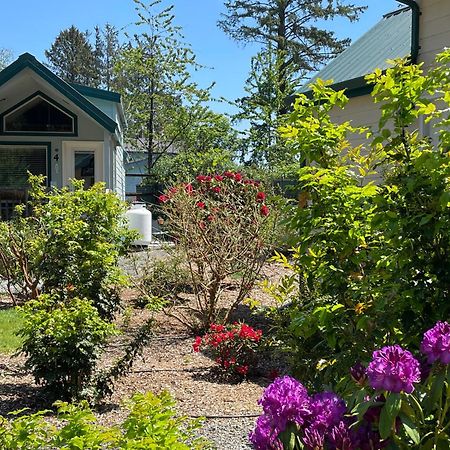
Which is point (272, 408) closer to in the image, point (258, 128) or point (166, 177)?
point (166, 177)

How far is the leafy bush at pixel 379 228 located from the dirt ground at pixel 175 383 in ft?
4.73

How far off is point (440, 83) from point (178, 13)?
2323 centimetres

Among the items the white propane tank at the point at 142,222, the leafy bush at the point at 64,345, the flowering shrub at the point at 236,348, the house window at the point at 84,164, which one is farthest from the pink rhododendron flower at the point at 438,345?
the house window at the point at 84,164

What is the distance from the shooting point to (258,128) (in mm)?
24219

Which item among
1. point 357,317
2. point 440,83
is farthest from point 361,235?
point 440,83

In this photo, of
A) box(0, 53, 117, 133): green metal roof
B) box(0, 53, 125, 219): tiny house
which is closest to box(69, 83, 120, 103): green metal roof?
box(0, 53, 125, 219): tiny house

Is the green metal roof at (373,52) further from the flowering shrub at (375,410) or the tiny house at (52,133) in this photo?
the flowering shrub at (375,410)

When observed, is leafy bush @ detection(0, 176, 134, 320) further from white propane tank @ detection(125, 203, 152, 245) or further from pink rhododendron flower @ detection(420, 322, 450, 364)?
white propane tank @ detection(125, 203, 152, 245)

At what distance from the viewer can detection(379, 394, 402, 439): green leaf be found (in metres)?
1.75

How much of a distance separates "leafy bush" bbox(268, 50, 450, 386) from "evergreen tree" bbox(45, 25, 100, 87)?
1815 inches

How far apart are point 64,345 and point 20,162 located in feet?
36.8

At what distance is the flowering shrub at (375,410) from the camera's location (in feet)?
5.87

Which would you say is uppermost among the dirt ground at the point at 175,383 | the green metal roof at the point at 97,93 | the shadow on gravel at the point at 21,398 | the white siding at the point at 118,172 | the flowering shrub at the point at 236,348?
the green metal roof at the point at 97,93

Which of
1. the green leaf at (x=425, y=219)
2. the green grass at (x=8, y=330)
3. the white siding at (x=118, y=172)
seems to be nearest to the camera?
the green leaf at (x=425, y=219)
